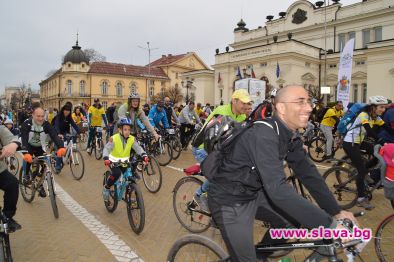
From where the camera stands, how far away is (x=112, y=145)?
6.04 meters

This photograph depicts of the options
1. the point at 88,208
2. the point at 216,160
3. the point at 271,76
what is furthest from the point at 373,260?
the point at 271,76

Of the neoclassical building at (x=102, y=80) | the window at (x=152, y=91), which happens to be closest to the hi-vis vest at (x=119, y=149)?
the neoclassical building at (x=102, y=80)

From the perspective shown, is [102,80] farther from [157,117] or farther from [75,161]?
[75,161]

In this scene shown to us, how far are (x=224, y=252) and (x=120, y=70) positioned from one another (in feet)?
259

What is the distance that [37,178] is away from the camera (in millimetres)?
6848

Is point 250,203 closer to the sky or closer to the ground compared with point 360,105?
closer to the ground

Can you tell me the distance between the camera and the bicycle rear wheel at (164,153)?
1137 cm

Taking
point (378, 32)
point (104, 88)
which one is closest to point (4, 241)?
point (378, 32)

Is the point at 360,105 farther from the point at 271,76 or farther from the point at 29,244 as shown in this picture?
the point at 271,76

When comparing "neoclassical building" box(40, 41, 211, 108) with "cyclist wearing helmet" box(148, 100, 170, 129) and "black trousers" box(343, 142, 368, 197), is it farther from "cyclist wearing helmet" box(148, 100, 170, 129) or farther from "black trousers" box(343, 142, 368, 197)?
"black trousers" box(343, 142, 368, 197)

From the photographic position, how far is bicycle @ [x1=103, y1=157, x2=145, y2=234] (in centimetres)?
513

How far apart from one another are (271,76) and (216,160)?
1703 inches

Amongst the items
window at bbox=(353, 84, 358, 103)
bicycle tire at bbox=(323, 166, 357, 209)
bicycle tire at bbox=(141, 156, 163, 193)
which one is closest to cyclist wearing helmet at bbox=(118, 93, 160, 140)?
bicycle tire at bbox=(141, 156, 163, 193)

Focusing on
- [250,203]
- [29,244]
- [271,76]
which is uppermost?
[271,76]
